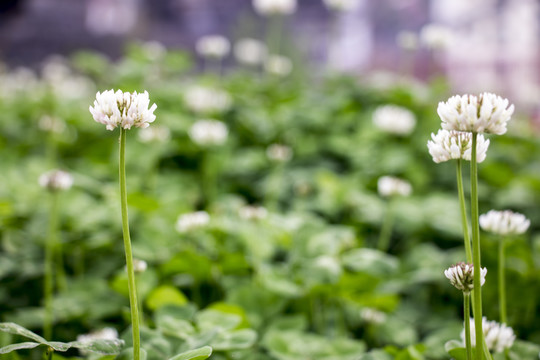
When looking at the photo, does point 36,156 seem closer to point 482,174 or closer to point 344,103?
point 344,103

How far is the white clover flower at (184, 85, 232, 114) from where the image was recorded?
2.05 metres

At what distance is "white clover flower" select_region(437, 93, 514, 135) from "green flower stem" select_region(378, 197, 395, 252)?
917 millimetres

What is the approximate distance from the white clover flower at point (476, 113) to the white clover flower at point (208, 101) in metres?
1.58

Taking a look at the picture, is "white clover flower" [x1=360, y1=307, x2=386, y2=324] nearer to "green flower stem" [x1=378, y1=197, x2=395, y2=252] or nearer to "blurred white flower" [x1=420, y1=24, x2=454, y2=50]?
"green flower stem" [x1=378, y1=197, x2=395, y2=252]

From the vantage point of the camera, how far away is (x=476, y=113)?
53 cm

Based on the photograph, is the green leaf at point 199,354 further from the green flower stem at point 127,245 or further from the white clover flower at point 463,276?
the white clover flower at point 463,276

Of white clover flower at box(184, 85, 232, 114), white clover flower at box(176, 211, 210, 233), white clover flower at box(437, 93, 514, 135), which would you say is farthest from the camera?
white clover flower at box(184, 85, 232, 114)

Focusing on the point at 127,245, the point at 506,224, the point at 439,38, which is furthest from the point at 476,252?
the point at 439,38

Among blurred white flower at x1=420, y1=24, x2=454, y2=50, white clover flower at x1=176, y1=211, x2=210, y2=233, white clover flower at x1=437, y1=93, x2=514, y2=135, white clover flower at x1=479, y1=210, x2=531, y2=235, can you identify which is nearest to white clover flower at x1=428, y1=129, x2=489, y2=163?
white clover flower at x1=437, y1=93, x2=514, y2=135

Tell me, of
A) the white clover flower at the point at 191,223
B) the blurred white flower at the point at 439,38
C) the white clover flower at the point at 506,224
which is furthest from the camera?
the blurred white flower at the point at 439,38

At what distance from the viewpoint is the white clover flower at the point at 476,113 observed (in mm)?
530

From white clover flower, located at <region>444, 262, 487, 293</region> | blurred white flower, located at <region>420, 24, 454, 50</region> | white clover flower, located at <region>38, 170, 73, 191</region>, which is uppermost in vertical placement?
blurred white flower, located at <region>420, 24, 454, 50</region>

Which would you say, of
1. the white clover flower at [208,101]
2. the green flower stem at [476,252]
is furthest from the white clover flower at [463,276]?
the white clover flower at [208,101]

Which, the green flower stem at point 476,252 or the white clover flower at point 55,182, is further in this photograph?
the white clover flower at point 55,182
